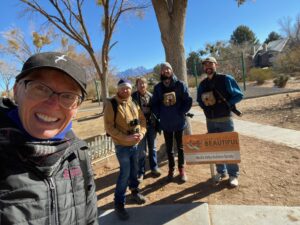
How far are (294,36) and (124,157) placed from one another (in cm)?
6251

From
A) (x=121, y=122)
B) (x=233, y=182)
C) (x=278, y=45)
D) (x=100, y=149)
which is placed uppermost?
(x=278, y=45)

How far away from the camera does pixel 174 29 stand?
6.18m

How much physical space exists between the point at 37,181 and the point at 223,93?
3564 millimetres

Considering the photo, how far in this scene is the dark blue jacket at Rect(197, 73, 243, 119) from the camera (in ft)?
14.4

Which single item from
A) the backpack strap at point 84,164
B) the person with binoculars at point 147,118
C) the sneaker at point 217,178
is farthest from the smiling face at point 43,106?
the sneaker at point 217,178

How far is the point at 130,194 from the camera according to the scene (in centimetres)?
466

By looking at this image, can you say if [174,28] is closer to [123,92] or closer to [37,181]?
[123,92]

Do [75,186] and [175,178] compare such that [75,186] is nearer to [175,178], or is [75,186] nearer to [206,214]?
[206,214]

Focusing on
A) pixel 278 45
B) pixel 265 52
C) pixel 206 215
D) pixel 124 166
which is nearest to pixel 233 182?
pixel 206 215

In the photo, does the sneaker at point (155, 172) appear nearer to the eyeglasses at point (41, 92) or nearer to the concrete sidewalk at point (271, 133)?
the concrete sidewalk at point (271, 133)

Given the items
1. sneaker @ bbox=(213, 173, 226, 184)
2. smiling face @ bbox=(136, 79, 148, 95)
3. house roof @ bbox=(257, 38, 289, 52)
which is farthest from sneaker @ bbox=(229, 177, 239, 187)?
house roof @ bbox=(257, 38, 289, 52)

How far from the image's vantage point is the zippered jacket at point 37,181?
4.07 ft

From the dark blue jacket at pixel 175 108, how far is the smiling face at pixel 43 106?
11.3ft

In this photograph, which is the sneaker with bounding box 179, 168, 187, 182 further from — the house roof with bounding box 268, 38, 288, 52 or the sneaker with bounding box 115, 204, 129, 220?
the house roof with bounding box 268, 38, 288, 52
